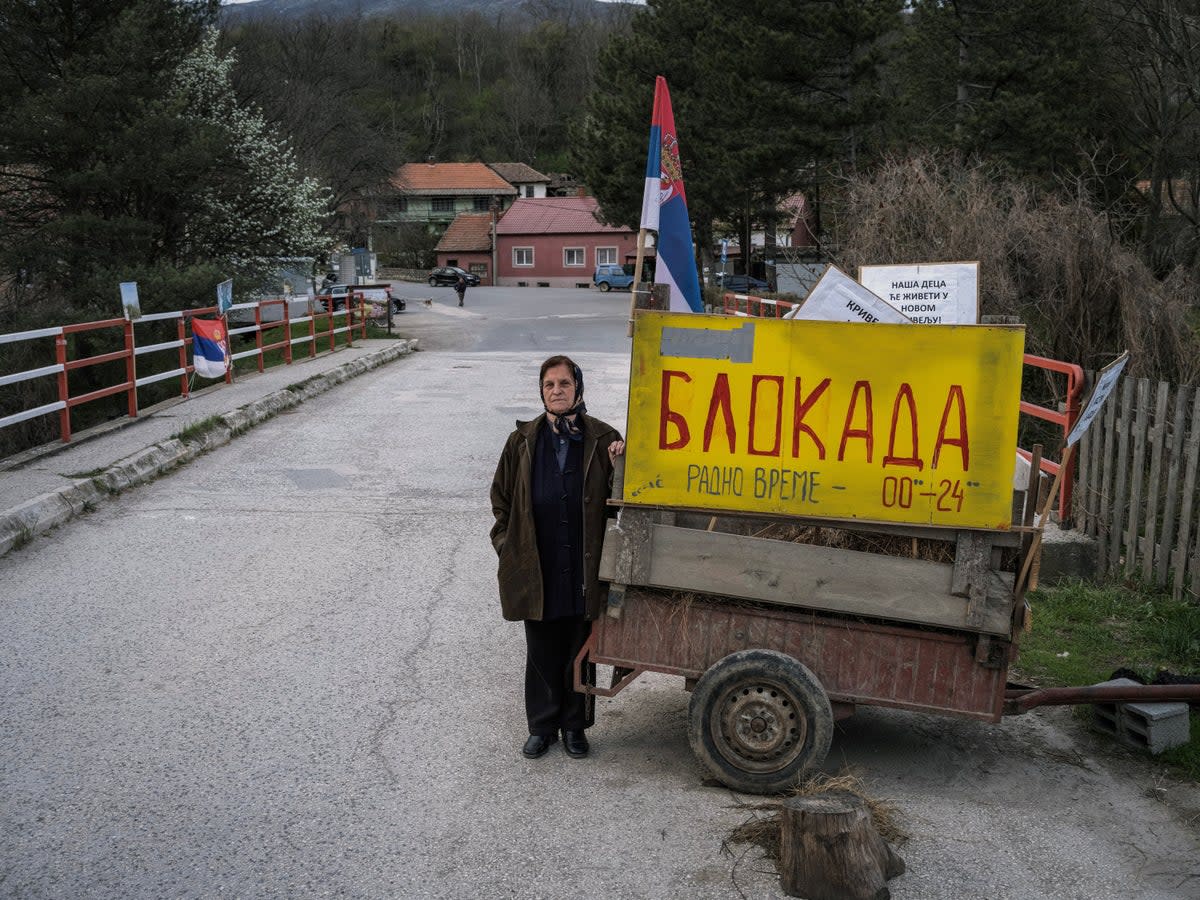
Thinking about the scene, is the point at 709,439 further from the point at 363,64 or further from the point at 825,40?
the point at 363,64

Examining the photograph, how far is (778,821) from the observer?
13.9ft

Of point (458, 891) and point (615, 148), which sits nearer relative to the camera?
point (458, 891)

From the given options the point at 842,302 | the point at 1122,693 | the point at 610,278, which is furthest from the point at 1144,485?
the point at 610,278

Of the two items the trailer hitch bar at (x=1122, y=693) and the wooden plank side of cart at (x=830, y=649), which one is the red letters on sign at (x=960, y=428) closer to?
the wooden plank side of cart at (x=830, y=649)

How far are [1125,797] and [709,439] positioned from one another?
2.28m

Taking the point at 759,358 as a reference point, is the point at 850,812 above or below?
below

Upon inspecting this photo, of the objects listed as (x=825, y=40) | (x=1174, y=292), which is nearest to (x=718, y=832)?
(x=1174, y=292)

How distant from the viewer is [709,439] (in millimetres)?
4641

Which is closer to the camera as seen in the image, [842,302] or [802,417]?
[802,417]

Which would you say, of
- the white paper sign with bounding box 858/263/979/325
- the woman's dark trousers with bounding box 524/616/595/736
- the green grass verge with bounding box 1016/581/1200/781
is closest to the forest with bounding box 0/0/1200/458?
the white paper sign with bounding box 858/263/979/325

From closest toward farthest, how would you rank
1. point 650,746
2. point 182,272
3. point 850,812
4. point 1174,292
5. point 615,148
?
point 850,812
point 650,746
point 1174,292
point 182,272
point 615,148

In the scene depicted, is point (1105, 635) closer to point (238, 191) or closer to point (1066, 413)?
point (1066, 413)

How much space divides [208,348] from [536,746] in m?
11.4

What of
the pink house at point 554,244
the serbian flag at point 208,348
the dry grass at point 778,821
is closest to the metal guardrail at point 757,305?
the serbian flag at point 208,348
